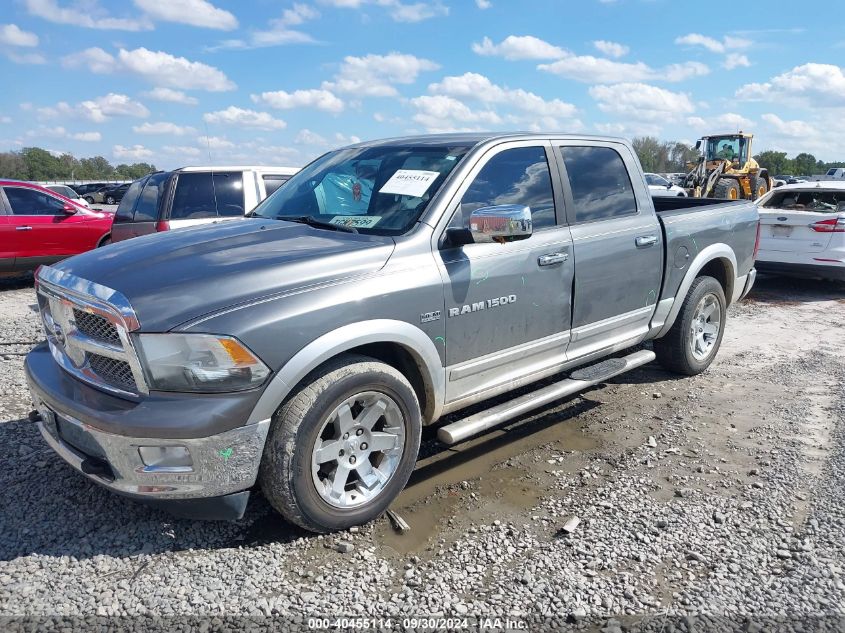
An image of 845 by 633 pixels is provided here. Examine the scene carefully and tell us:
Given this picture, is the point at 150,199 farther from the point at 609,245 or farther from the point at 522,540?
the point at 522,540

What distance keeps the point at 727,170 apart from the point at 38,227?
68.7ft

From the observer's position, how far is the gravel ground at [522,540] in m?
2.68

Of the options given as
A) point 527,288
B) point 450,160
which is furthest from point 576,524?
point 450,160

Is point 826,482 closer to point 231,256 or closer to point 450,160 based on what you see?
point 450,160

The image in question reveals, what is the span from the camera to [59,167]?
255 feet

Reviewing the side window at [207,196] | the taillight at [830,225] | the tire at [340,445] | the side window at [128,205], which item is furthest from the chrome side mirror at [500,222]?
the taillight at [830,225]

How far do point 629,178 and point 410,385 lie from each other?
262cm

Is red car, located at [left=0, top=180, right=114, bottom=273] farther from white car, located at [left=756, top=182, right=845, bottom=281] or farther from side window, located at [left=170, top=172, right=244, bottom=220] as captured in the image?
white car, located at [left=756, top=182, right=845, bottom=281]

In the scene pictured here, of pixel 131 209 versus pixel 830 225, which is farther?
pixel 830 225

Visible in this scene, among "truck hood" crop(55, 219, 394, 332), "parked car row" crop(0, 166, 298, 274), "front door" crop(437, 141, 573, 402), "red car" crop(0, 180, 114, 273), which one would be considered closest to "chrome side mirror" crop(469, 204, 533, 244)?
"front door" crop(437, 141, 573, 402)

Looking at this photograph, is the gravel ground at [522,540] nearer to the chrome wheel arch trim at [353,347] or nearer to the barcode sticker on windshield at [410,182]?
the chrome wheel arch trim at [353,347]

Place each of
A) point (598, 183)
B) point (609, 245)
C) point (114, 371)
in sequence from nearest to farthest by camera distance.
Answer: point (114, 371)
point (609, 245)
point (598, 183)

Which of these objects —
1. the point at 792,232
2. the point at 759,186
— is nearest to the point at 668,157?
the point at 759,186

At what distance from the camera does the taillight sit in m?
8.77
